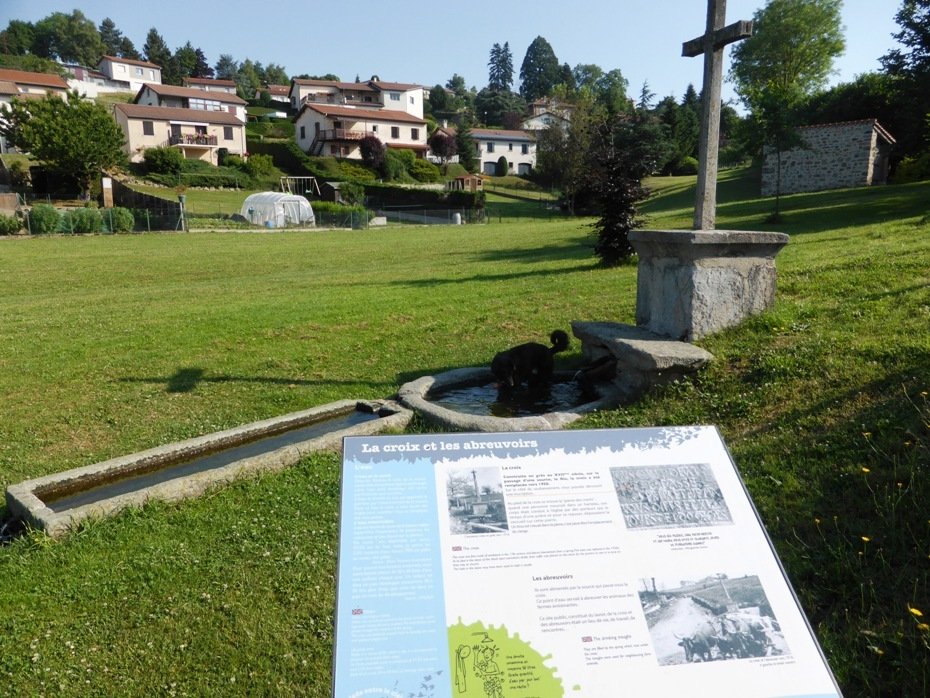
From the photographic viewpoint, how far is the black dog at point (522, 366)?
7.11 meters

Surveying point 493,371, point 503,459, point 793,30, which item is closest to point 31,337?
point 493,371

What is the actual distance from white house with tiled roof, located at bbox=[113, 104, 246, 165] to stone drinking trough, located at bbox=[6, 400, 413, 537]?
63.6m

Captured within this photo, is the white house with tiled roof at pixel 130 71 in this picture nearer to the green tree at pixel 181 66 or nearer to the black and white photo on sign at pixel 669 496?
the green tree at pixel 181 66

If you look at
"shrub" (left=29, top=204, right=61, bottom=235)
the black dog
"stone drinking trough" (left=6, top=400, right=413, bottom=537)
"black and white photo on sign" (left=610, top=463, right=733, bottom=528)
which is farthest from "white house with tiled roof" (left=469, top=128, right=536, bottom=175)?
"black and white photo on sign" (left=610, top=463, right=733, bottom=528)

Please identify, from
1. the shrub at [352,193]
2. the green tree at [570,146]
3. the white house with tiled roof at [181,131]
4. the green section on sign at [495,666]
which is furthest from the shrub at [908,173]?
the white house with tiled roof at [181,131]

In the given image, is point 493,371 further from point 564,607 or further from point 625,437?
point 564,607

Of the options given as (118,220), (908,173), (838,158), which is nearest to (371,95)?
(118,220)

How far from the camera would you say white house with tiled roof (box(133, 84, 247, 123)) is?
75.1 metres

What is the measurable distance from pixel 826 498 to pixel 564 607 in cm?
259

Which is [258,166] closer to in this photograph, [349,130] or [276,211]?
[349,130]

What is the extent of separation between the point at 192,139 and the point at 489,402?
67.4 metres

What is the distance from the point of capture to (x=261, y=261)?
23391mm

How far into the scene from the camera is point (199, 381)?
27.2 feet

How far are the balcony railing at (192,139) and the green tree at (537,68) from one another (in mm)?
93650
